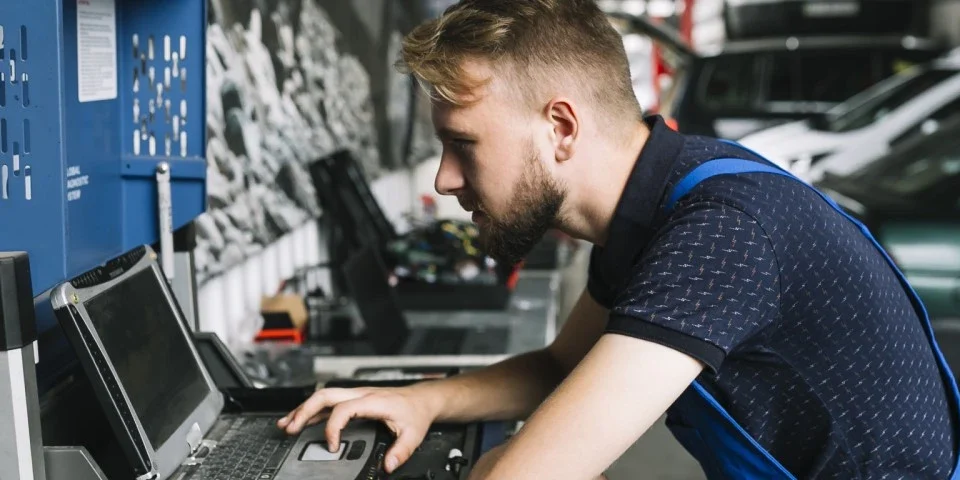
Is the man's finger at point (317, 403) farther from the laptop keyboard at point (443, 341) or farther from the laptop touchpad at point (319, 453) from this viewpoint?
the laptop keyboard at point (443, 341)

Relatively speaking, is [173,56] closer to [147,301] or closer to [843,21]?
[147,301]

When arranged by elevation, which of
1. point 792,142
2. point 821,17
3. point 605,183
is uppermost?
point 821,17

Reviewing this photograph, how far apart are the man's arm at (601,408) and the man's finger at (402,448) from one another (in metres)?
0.27

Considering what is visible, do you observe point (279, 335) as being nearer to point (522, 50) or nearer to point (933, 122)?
point (522, 50)

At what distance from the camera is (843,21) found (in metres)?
6.84

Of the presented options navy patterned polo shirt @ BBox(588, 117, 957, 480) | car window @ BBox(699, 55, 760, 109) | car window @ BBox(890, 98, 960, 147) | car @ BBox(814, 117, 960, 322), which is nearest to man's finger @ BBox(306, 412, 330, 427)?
navy patterned polo shirt @ BBox(588, 117, 957, 480)

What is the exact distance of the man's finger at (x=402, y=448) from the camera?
4.74 feet

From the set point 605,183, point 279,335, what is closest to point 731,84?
point 279,335

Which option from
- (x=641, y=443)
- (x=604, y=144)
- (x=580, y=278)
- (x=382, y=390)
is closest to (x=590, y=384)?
(x=604, y=144)

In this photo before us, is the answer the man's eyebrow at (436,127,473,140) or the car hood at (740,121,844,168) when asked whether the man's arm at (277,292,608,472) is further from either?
the car hood at (740,121,844,168)

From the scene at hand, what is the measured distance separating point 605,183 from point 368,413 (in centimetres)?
46

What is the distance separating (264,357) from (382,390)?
104 centimetres

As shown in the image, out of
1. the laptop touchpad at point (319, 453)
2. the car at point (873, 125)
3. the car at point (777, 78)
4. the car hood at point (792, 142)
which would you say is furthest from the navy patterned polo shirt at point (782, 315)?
the car at point (777, 78)

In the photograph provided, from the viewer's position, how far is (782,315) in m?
1.28
